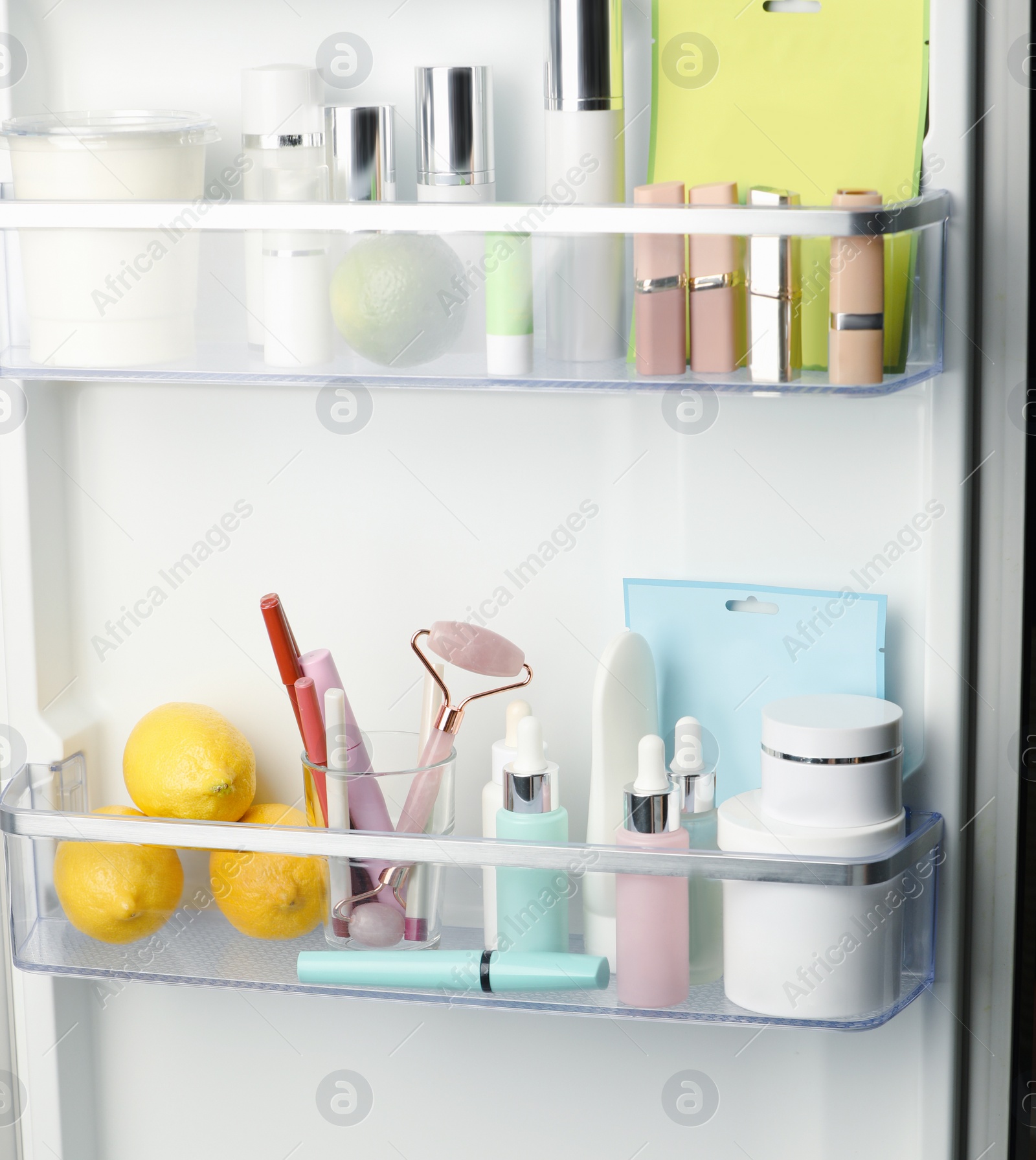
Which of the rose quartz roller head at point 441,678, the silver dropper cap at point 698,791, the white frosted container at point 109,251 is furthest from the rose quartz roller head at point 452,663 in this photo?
the white frosted container at point 109,251

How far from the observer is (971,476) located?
73 centimetres

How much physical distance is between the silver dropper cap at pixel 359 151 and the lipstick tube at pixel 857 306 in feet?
0.76

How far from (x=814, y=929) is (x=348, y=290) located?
0.39m

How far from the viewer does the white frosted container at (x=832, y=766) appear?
665 millimetres

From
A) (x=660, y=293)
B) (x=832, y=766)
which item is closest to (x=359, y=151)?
(x=660, y=293)

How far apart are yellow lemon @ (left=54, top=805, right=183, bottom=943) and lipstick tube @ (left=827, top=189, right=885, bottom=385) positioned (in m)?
0.44

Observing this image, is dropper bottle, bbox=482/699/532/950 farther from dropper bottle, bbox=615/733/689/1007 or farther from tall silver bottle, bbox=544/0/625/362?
tall silver bottle, bbox=544/0/625/362

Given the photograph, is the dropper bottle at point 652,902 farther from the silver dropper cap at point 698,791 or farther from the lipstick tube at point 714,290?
the lipstick tube at point 714,290

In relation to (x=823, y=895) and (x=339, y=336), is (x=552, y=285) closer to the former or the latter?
(x=339, y=336)

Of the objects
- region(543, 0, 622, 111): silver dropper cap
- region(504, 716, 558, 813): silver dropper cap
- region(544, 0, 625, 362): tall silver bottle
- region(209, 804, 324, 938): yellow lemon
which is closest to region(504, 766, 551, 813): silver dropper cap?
region(504, 716, 558, 813): silver dropper cap

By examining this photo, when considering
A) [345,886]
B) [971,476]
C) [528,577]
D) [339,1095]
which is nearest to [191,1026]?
[339,1095]

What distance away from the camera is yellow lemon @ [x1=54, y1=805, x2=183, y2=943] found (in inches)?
29.9

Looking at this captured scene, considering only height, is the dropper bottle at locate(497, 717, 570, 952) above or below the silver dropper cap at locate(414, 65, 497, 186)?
below

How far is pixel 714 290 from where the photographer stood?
653 millimetres
